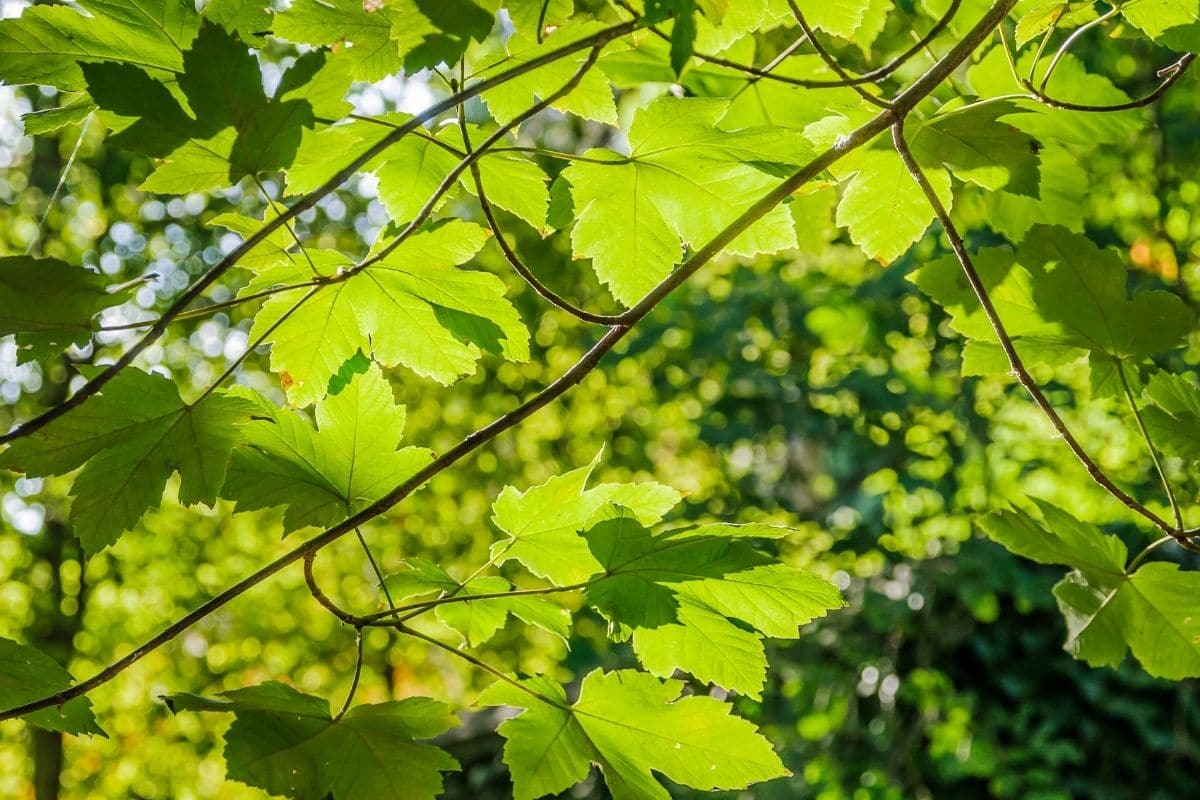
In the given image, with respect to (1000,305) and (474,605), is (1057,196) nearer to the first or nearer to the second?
(1000,305)

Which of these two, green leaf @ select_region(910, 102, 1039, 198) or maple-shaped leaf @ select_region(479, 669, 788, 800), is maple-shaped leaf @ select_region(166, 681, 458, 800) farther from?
green leaf @ select_region(910, 102, 1039, 198)

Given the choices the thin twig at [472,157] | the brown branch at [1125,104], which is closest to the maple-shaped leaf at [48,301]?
the thin twig at [472,157]

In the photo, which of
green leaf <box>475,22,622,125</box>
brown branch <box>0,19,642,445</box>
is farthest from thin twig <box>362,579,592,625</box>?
green leaf <box>475,22,622,125</box>

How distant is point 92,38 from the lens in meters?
0.80

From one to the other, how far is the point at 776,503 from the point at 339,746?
3.88 meters

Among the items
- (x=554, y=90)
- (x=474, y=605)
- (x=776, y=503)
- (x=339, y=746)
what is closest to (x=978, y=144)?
(x=554, y=90)

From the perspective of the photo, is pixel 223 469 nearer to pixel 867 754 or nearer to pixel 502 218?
pixel 867 754

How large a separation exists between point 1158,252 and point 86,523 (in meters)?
4.61

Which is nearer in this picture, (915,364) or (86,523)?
(86,523)

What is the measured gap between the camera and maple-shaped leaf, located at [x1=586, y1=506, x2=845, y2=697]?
0.75 meters

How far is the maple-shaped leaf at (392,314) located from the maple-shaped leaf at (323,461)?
3cm

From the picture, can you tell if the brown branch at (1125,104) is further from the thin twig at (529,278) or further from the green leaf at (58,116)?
the green leaf at (58,116)

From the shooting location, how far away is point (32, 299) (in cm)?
66

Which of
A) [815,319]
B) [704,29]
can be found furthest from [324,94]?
[815,319]
